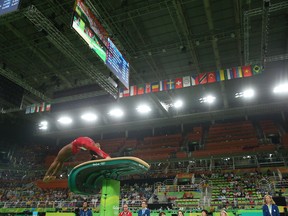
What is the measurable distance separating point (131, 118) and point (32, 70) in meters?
11.8

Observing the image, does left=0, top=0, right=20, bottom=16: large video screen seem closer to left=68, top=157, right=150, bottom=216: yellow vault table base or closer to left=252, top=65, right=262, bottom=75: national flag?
left=68, top=157, right=150, bottom=216: yellow vault table base

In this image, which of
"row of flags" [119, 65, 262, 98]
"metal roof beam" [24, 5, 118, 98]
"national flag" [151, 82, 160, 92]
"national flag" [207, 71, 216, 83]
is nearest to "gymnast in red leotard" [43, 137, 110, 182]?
"metal roof beam" [24, 5, 118, 98]

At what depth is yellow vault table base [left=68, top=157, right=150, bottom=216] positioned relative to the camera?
104 inches

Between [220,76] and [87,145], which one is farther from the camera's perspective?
[220,76]

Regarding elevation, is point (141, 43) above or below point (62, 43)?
above

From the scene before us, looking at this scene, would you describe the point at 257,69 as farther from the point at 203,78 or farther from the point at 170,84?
the point at 170,84

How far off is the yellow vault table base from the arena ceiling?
8412 millimetres

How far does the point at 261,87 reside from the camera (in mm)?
21453

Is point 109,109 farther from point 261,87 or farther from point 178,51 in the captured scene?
point 261,87

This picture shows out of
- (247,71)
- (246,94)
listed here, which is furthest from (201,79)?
(246,94)

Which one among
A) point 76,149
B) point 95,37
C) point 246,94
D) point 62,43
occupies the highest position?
point 246,94

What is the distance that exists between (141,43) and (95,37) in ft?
21.7

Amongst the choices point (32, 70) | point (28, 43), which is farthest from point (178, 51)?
point (32, 70)

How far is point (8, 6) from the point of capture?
25.6 ft
